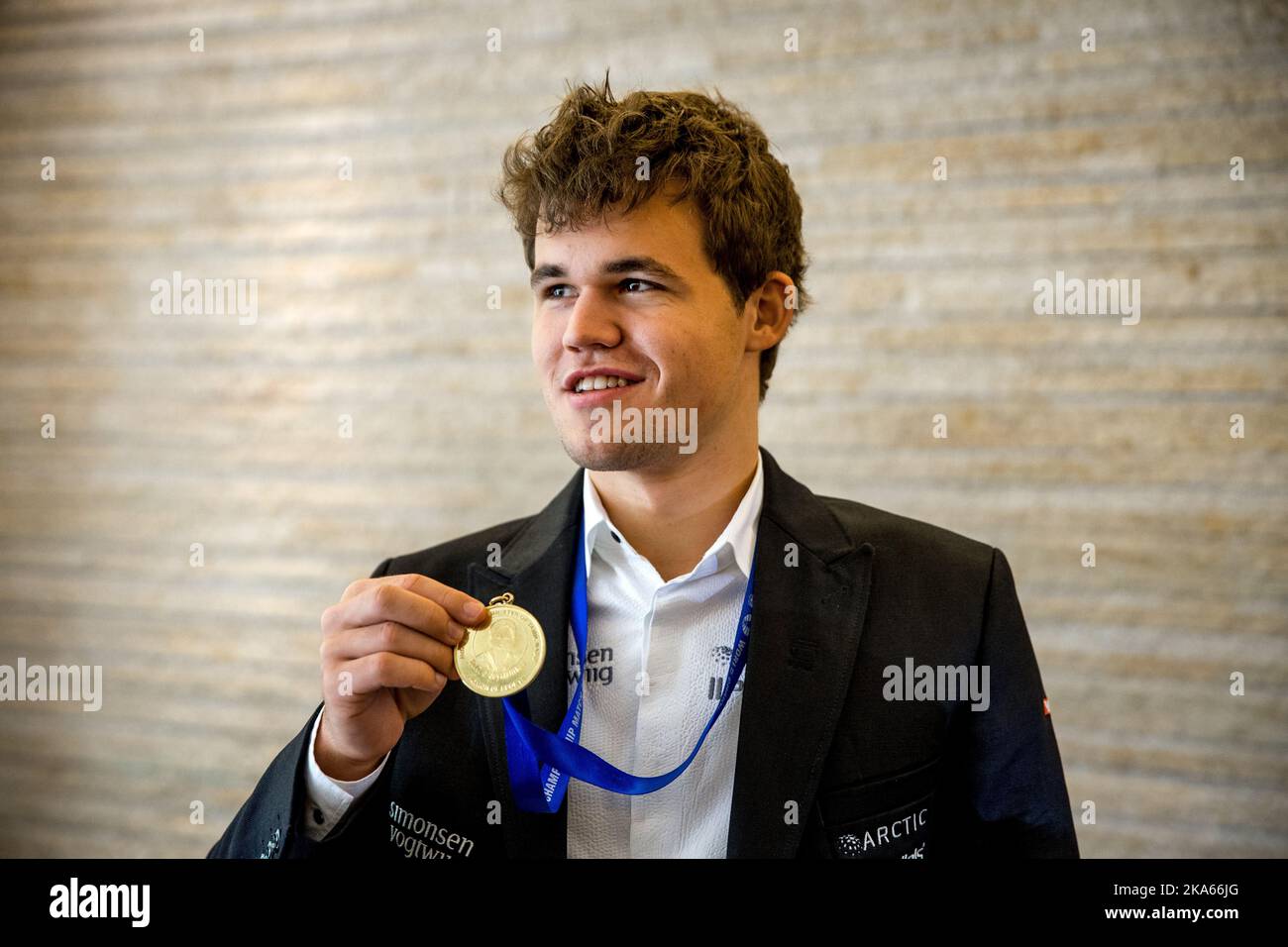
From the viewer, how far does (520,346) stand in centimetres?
386

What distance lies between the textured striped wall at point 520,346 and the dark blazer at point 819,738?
1461 mm

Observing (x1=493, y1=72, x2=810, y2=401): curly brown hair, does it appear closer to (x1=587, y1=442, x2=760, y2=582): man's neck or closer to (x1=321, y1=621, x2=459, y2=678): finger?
(x1=587, y1=442, x2=760, y2=582): man's neck

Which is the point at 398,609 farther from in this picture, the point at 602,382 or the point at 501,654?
the point at 602,382

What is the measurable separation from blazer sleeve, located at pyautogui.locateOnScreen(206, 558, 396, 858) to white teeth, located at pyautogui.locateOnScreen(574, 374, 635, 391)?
79 centimetres

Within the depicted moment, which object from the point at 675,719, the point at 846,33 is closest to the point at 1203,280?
the point at 846,33

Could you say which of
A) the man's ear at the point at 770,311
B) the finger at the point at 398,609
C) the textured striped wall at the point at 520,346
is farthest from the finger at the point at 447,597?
the textured striped wall at the point at 520,346

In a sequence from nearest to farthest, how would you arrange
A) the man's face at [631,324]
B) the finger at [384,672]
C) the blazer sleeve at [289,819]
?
the finger at [384,672] → the blazer sleeve at [289,819] → the man's face at [631,324]

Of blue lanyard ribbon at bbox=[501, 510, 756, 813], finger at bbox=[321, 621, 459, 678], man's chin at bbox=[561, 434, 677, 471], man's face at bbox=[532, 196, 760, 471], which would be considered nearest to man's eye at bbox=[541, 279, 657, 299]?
man's face at bbox=[532, 196, 760, 471]

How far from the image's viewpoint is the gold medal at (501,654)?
177cm

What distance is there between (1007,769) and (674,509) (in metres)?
0.86

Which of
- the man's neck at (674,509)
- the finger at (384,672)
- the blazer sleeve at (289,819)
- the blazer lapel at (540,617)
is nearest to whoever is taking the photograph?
the finger at (384,672)

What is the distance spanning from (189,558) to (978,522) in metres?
3.19

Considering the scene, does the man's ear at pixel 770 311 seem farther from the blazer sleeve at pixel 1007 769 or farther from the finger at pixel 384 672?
the finger at pixel 384 672

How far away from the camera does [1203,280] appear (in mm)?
3332
